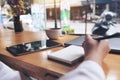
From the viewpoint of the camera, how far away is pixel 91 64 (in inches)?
20.5

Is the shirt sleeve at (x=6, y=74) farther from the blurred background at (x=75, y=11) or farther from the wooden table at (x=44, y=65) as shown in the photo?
the blurred background at (x=75, y=11)

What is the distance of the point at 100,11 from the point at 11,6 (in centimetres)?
90

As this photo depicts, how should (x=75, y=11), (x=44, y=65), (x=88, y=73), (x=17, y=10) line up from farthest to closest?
(x=75, y=11)
(x=17, y=10)
(x=44, y=65)
(x=88, y=73)

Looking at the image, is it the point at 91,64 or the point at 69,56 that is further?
the point at 69,56

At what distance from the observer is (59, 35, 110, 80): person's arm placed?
483 millimetres

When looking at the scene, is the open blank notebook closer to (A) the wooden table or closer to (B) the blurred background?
(A) the wooden table

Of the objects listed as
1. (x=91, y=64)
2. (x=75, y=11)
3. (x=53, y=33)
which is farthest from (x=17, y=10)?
(x=91, y=64)

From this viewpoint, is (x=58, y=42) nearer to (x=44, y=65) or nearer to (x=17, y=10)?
(x=44, y=65)

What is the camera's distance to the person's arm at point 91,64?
0.48 metres

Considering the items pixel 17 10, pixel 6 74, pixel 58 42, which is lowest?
pixel 6 74

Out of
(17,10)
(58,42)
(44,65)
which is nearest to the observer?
(44,65)

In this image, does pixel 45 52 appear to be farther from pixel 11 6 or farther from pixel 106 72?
pixel 11 6

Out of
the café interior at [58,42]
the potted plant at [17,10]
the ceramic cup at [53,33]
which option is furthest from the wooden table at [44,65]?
the potted plant at [17,10]

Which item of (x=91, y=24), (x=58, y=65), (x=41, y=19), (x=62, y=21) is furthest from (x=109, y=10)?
(x=41, y=19)
